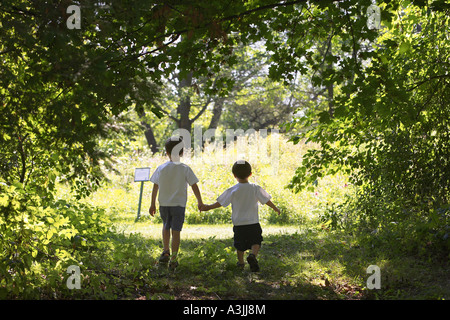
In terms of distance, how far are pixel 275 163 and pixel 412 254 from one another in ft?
33.8

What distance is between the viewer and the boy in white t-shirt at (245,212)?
5.89 m

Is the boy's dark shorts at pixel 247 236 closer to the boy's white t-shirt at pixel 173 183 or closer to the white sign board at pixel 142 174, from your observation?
the boy's white t-shirt at pixel 173 183

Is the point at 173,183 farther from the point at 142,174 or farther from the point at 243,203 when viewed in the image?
the point at 142,174

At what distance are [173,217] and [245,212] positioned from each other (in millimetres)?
887

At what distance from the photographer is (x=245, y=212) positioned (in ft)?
19.6

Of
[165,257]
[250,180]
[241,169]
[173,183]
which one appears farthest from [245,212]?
[250,180]

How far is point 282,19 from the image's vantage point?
6355 mm

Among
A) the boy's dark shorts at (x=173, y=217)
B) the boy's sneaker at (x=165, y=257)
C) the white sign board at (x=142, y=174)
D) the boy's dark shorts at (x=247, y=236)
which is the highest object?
the white sign board at (x=142, y=174)

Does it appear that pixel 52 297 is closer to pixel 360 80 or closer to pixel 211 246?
pixel 211 246

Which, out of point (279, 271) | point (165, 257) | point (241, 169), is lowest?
point (279, 271)

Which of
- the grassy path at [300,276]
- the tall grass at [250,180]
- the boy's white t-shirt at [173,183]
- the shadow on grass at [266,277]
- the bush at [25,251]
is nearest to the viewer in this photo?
the bush at [25,251]

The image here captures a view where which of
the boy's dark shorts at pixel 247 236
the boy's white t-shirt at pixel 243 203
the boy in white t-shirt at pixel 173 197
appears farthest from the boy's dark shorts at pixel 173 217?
the boy's dark shorts at pixel 247 236

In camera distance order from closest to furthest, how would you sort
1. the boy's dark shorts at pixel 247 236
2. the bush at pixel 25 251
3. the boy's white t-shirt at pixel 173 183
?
the bush at pixel 25 251
the boy's dark shorts at pixel 247 236
the boy's white t-shirt at pixel 173 183

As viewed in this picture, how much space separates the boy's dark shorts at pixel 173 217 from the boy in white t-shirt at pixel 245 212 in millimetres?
276
